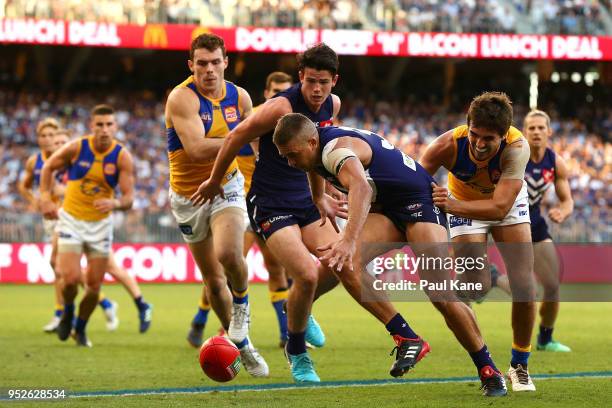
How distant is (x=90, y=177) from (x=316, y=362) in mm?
3696

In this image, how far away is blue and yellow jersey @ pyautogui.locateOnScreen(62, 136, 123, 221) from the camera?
39.9 ft

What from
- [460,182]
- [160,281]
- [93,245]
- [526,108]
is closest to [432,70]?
[526,108]

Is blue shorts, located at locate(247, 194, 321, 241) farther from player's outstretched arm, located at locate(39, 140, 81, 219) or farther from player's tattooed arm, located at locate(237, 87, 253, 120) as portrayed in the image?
player's outstretched arm, located at locate(39, 140, 81, 219)

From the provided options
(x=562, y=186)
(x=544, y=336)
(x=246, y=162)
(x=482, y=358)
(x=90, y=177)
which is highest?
(x=246, y=162)

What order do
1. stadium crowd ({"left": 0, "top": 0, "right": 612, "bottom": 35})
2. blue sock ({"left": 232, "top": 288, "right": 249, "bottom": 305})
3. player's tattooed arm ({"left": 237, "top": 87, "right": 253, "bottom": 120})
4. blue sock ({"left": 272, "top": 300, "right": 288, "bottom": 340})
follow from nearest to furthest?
blue sock ({"left": 232, "top": 288, "right": 249, "bottom": 305})
player's tattooed arm ({"left": 237, "top": 87, "right": 253, "bottom": 120})
blue sock ({"left": 272, "top": 300, "right": 288, "bottom": 340})
stadium crowd ({"left": 0, "top": 0, "right": 612, "bottom": 35})

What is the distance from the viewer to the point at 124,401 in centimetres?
741

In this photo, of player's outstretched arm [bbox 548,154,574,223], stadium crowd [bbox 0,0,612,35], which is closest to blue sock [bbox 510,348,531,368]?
player's outstretched arm [bbox 548,154,574,223]

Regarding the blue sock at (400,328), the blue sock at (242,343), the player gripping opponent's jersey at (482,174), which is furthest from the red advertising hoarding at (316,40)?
the blue sock at (400,328)

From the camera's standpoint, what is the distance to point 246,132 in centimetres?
820

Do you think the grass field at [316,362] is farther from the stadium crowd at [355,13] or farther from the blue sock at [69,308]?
the stadium crowd at [355,13]

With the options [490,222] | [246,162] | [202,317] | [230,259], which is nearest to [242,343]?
[230,259]

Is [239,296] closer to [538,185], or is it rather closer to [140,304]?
[538,185]

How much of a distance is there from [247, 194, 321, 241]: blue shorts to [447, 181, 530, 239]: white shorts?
1114 mm

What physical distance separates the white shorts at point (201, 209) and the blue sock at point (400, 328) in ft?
7.39
